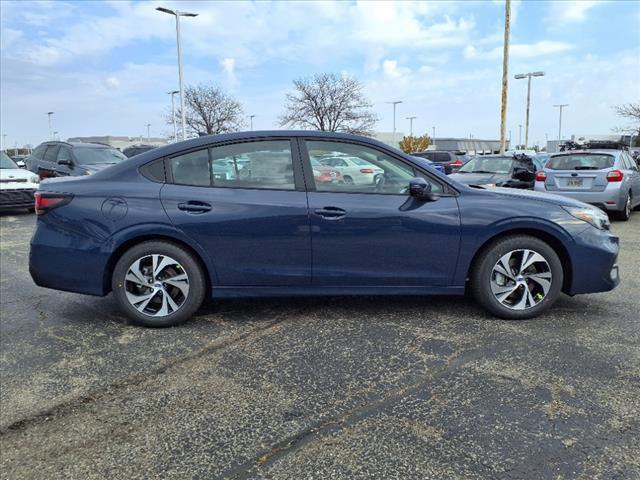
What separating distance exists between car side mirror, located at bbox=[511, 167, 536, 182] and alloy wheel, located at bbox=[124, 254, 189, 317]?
9778 mm

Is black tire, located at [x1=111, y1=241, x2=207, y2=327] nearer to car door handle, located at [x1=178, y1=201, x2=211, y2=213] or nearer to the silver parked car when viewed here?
car door handle, located at [x1=178, y1=201, x2=211, y2=213]

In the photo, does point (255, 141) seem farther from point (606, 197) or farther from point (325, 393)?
point (606, 197)

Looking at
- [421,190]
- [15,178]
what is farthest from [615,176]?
[15,178]

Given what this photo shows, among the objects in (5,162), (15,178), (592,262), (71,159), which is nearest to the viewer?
(592,262)

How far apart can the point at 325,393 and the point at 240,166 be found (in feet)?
6.52

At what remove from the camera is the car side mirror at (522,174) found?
12.0 metres

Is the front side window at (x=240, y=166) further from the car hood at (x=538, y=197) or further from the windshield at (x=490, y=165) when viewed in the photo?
the windshield at (x=490, y=165)

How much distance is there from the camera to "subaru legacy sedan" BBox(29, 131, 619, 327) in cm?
398

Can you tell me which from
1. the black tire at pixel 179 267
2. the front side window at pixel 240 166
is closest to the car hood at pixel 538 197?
the front side window at pixel 240 166

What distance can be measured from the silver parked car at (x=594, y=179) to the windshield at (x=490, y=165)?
149 centimetres

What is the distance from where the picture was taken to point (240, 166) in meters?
4.13

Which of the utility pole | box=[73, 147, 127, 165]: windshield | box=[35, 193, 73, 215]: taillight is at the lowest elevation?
box=[35, 193, 73, 215]: taillight

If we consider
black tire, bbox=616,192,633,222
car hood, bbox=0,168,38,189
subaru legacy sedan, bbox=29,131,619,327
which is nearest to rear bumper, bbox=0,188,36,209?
car hood, bbox=0,168,38,189

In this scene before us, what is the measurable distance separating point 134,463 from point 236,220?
78.9 inches
